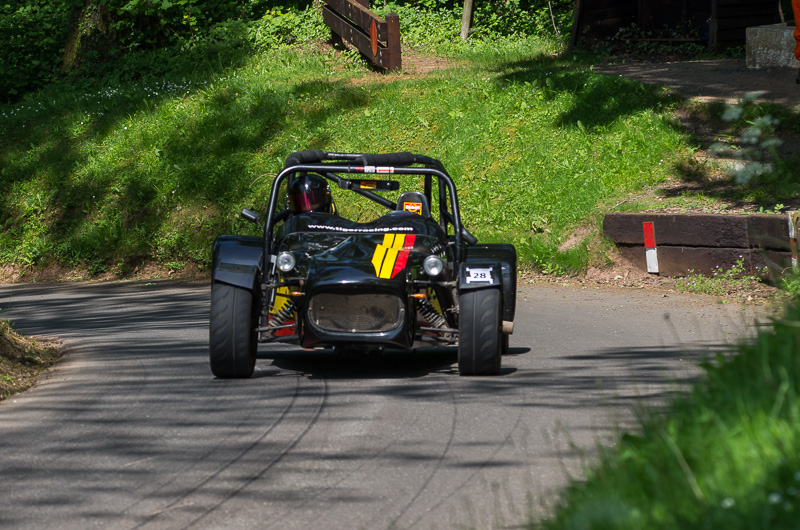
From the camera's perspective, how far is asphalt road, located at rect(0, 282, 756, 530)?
4383mm

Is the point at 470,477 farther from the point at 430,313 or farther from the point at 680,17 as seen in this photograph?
the point at 680,17

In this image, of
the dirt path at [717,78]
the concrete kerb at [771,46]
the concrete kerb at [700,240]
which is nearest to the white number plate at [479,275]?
the concrete kerb at [700,240]

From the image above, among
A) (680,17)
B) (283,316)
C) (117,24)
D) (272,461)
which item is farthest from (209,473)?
(680,17)

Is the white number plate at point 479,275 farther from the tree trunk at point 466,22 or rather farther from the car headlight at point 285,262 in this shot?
the tree trunk at point 466,22

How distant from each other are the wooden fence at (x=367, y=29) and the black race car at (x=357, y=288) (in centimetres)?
1220

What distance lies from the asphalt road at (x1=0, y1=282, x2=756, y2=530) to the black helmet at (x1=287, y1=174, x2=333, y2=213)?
3.88 ft

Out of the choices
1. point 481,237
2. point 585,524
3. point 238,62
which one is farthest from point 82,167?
point 585,524

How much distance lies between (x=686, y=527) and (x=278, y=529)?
1.81 metres

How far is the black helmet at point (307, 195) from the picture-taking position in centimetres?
828

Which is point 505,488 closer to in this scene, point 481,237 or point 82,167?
point 481,237

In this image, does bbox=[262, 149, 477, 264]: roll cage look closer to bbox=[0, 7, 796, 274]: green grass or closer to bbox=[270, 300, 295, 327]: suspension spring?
bbox=[270, 300, 295, 327]: suspension spring

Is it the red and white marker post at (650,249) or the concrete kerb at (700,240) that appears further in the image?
the red and white marker post at (650,249)

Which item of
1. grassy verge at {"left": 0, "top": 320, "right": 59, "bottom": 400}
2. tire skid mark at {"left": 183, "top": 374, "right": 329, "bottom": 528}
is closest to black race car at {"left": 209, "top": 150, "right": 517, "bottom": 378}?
tire skid mark at {"left": 183, "top": 374, "right": 329, "bottom": 528}

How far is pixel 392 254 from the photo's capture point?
23.7ft
